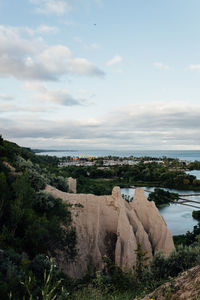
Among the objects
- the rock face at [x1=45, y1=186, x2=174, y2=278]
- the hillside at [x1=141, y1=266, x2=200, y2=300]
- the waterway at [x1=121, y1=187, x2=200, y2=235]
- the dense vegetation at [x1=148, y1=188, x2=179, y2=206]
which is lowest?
the waterway at [x1=121, y1=187, x2=200, y2=235]

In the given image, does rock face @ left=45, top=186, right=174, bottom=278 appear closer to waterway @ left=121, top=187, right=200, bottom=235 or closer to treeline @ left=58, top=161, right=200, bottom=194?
waterway @ left=121, top=187, right=200, bottom=235

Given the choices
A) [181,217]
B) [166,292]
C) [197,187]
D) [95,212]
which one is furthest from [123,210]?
[197,187]

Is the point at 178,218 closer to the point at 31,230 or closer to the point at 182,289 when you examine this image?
the point at 31,230

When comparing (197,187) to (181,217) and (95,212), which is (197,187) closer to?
(181,217)

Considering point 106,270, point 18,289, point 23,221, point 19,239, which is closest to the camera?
point 18,289

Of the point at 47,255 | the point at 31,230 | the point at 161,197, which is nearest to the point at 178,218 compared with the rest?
the point at 161,197

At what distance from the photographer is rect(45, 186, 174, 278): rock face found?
14141 mm

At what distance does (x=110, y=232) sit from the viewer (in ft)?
54.0

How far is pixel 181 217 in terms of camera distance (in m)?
40.8

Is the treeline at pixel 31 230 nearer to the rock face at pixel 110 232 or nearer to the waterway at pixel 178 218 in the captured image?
the rock face at pixel 110 232

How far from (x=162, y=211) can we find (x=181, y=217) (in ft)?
14.2

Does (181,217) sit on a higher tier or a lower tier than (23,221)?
lower

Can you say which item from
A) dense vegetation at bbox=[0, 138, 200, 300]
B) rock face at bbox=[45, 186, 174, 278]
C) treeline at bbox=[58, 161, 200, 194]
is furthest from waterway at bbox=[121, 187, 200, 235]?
dense vegetation at bbox=[0, 138, 200, 300]

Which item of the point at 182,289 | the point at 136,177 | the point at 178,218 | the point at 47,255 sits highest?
the point at 182,289
